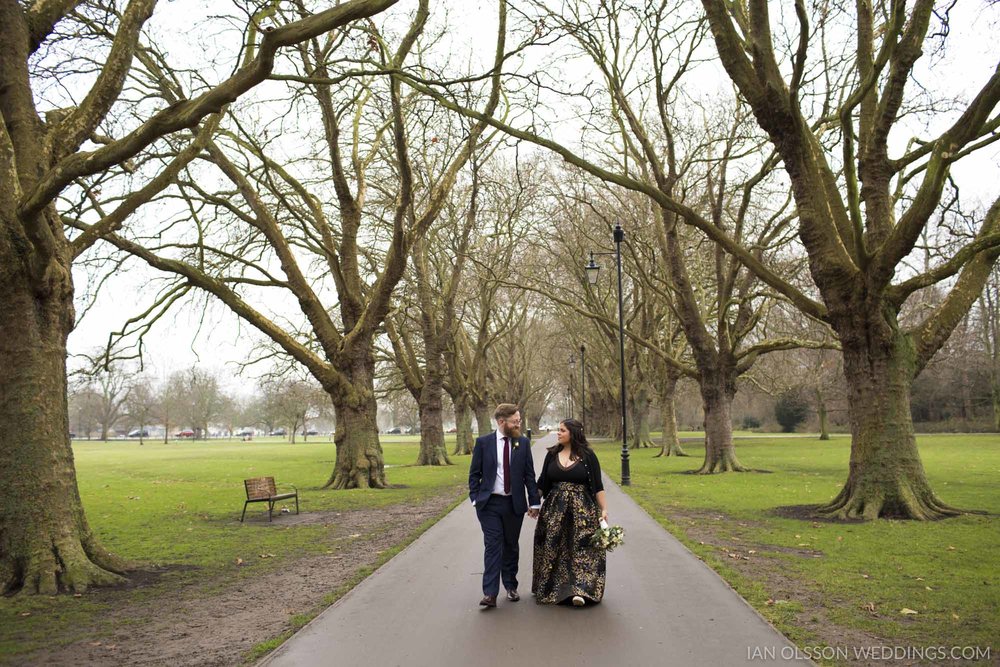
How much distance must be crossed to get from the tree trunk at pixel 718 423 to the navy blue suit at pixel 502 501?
18.3m

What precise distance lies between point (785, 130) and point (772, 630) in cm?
916

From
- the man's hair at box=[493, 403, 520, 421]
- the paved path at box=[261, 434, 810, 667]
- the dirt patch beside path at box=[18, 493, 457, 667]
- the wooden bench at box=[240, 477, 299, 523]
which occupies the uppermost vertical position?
the man's hair at box=[493, 403, 520, 421]

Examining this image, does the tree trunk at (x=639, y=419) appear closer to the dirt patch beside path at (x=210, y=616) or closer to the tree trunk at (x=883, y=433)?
the tree trunk at (x=883, y=433)

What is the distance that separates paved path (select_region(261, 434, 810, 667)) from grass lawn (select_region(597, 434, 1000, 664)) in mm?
565

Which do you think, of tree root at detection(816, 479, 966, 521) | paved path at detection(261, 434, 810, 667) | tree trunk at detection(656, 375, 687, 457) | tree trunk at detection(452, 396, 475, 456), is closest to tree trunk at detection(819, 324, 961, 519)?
tree root at detection(816, 479, 966, 521)

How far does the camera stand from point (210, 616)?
23.0ft

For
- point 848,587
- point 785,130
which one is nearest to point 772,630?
point 848,587

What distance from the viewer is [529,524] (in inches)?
495

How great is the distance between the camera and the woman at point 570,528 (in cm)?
684

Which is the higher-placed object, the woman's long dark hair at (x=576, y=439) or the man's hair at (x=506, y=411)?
the man's hair at (x=506, y=411)

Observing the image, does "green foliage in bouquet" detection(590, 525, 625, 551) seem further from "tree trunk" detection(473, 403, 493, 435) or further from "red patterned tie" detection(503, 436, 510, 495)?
"tree trunk" detection(473, 403, 493, 435)

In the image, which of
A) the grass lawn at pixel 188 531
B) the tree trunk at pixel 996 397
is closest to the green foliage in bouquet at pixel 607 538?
the grass lawn at pixel 188 531

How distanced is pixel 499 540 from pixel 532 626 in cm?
99

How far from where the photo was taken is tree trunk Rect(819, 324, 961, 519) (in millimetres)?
12438
